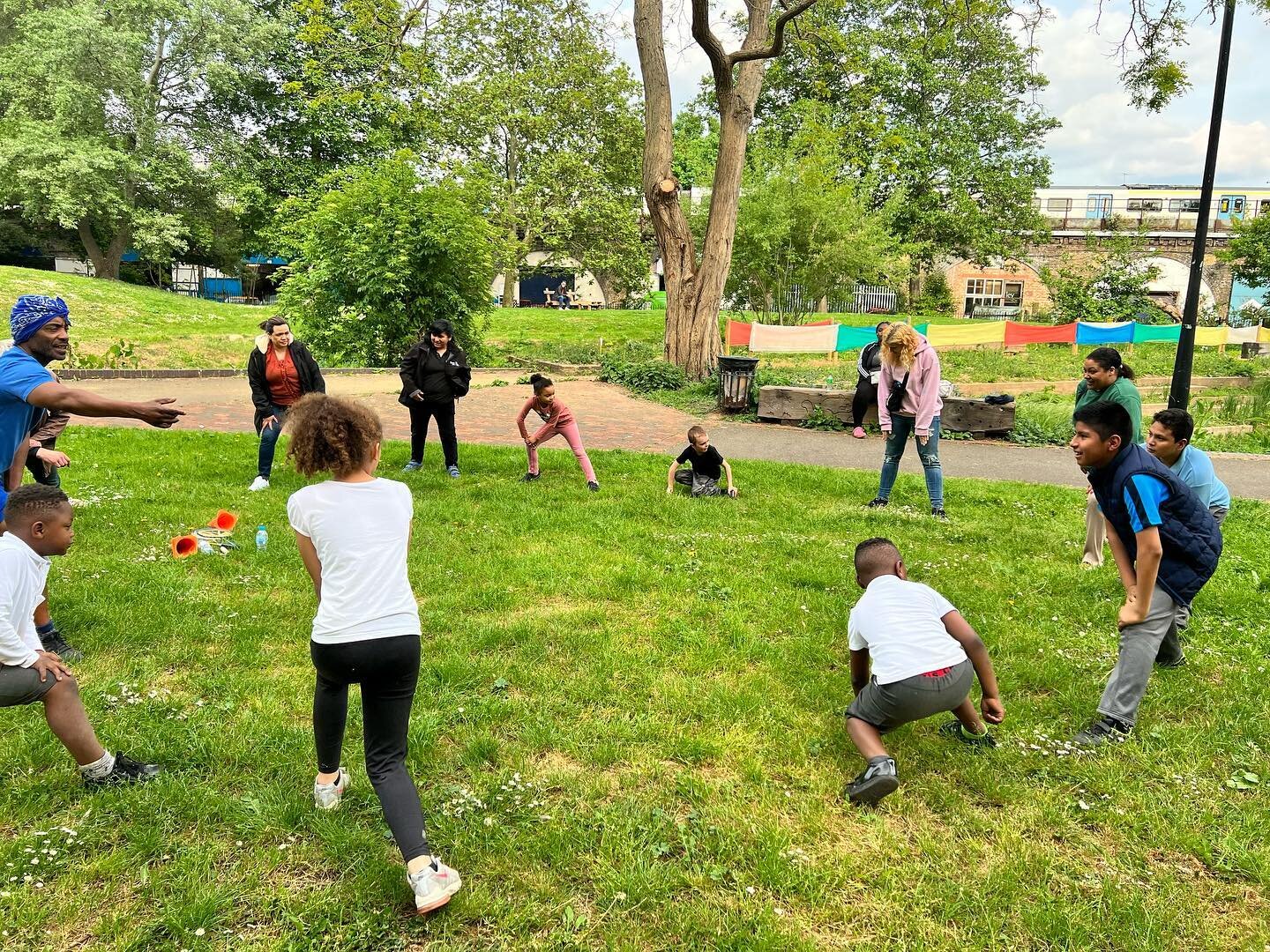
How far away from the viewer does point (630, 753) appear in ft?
11.6

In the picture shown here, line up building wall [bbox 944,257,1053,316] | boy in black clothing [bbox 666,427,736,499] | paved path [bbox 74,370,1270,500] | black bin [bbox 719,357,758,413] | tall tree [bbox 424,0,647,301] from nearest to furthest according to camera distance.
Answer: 1. boy in black clothing [bbox 666,427,736,499]
2. paved path [bbox 74,370,1270,500]
3. black bin [bbox 719,357,758,413]
4. tall tree [bbox 424,0,647,301]
5. building wall [bbox 944,257,1053,316]

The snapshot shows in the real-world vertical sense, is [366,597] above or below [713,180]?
below

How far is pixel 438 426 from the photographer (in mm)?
8703

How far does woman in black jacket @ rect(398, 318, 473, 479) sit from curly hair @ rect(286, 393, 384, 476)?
5727mm

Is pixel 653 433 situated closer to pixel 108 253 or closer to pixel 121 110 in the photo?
pixel 121 110

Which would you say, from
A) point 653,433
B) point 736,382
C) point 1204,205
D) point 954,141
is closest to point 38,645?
point 653,433

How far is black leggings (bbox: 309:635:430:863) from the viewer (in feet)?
8.50

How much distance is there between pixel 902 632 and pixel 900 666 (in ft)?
0.45

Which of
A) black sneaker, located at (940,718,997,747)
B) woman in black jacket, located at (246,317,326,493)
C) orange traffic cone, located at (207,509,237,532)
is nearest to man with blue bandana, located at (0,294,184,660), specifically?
orange traffic cone, located at (207,509,237,532)

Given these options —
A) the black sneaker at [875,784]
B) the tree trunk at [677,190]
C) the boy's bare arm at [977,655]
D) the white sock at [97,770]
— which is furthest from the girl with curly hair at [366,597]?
the tree trunk at [677,190]

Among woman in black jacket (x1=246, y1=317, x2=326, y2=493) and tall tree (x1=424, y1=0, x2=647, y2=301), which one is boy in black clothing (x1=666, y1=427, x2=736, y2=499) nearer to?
A: woman in black jacket (x1=246, y1=317, x2=326, y2=493)

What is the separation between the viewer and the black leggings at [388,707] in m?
2.59

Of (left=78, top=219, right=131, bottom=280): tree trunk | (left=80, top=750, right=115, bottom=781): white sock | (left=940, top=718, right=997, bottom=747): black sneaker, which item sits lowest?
(left=80, top=750, right=115, bottom=781): white sock

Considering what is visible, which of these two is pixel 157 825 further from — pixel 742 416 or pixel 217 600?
pixel 742 416
